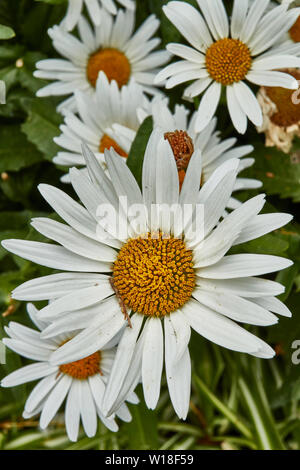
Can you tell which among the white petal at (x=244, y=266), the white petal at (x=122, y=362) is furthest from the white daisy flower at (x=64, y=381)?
the white petal at (x=244, y=266)

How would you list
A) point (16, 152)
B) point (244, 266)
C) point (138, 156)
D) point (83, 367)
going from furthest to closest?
point (16, 152), point (83, 367), point (138, 156), point (244, 266)

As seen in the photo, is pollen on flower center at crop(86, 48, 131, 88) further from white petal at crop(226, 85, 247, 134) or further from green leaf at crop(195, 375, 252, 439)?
green leaf at crop(195, 375, 252, 439)

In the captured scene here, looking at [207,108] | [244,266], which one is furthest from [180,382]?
[207,108]

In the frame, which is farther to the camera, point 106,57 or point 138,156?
point 106,57

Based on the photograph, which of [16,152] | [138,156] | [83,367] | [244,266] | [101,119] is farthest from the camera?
[16,152]

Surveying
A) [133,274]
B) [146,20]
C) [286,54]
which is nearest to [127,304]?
[133,274]

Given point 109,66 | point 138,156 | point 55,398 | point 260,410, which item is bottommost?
point 260,410

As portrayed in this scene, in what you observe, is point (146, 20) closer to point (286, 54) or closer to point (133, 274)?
point (286, 54)

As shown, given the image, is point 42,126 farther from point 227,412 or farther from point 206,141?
point 227,412

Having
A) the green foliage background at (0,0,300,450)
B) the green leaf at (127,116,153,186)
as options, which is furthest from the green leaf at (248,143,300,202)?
the green leaf at (127,116,153,186)
